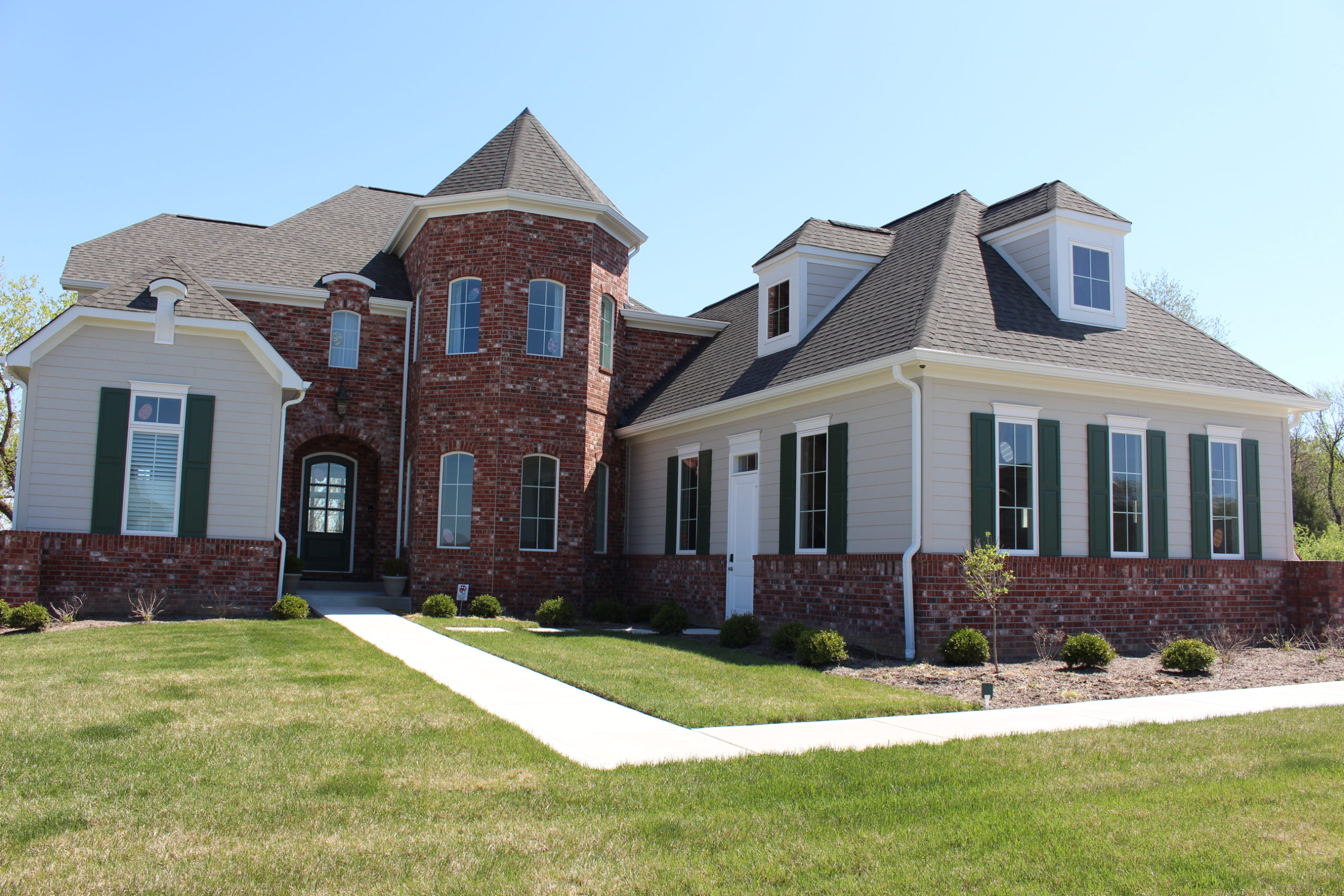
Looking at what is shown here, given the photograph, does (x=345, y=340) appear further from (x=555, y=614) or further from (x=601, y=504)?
(x=555, y=614)

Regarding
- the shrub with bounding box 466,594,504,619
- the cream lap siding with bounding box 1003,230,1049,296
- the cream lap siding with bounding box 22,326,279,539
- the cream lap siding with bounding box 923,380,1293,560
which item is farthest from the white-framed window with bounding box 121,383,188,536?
the cream lap siding with bounding box 1003,230,1049,296

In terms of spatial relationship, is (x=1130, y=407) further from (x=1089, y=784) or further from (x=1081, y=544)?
(x=1089, y=784)

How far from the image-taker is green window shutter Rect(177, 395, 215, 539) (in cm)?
1575

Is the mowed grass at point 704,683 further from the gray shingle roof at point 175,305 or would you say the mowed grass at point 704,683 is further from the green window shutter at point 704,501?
the gray shingle roof at point 175,305

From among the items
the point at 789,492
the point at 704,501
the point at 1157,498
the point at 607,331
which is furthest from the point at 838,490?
the point at 607,331

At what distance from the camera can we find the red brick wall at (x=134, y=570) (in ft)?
47.4

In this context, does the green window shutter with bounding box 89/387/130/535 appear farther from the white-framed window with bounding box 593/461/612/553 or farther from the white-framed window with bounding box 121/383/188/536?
the white-framed window with bounding box 593/461/612/553

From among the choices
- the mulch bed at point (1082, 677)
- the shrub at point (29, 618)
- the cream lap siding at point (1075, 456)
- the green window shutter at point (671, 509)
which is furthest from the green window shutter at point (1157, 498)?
the shrub at point (29, 618)

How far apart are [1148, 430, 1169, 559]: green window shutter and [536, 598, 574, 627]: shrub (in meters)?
8.66

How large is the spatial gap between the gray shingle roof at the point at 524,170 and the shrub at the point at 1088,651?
11387mm

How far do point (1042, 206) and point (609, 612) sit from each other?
9433 millimetres

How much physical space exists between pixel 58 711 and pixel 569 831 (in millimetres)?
4847

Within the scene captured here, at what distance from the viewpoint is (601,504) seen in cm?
1988

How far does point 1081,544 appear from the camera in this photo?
13320 millimetres
